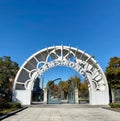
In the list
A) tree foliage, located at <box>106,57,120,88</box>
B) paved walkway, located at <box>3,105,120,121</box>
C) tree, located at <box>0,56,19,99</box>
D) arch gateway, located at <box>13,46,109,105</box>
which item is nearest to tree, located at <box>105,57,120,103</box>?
tree foliage, located at <box>106,57,120,88</box>

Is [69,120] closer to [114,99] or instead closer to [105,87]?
[105,87]

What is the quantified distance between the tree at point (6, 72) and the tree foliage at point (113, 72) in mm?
15241

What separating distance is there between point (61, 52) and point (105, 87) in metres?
7.67

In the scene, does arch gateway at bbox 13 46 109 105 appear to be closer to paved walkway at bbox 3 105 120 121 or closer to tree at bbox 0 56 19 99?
tree at bbox 0 56 19 99

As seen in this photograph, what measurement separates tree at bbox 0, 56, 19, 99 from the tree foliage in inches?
600

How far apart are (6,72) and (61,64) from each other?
31.9 feet

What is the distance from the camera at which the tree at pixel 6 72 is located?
26.4 meters

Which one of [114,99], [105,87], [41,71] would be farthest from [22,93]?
[114,99]

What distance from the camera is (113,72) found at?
25688mm

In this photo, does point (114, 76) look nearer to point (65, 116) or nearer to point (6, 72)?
point (65, 116)

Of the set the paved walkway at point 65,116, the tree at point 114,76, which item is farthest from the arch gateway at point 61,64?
the paved walkway at point 65,116

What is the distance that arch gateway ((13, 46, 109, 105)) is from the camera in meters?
23.1

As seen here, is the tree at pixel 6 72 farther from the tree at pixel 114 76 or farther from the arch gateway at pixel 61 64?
the tree at pixel 114 76

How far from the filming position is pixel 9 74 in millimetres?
28000
